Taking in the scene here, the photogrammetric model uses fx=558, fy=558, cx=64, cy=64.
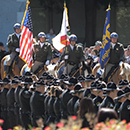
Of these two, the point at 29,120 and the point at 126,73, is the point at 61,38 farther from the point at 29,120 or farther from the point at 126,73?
the point at 29,120

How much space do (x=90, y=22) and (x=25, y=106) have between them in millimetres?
17428

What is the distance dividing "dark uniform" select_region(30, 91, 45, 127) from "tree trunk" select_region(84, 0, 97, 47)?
16873 millimetres

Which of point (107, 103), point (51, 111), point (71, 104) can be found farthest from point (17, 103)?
point (107, 103)

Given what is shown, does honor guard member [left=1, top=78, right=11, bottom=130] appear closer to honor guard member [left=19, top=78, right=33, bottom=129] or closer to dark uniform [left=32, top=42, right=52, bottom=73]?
honor guard member [left=19, top=78, right=33, bottom=129]

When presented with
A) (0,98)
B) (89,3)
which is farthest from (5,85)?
(89,3)

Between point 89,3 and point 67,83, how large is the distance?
17.1 meters

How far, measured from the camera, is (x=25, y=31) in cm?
1755

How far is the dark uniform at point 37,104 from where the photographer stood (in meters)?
11.3

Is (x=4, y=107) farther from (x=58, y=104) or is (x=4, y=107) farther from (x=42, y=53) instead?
Answer: (x=42, y=53)

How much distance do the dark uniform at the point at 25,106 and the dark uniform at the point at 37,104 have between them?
47 cm

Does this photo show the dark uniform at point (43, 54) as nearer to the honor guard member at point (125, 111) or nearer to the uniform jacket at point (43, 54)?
the uniform jacket at point (43, 54)

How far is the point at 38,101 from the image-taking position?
37.4 ft

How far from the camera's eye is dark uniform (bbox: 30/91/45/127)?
11.3m

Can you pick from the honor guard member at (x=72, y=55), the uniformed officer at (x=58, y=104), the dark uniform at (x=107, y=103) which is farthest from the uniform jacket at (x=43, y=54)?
the dark uniform at (x=107, y=103)
